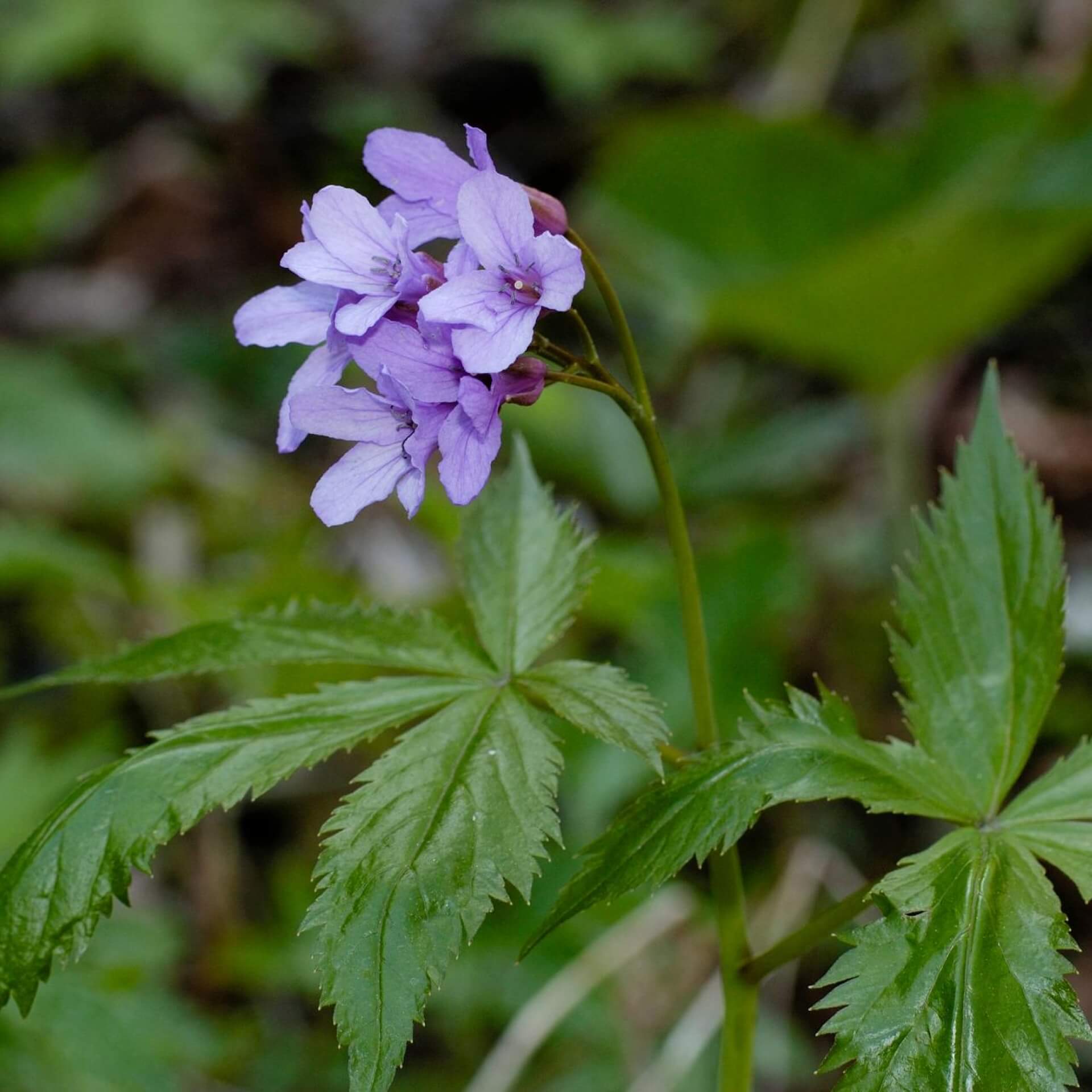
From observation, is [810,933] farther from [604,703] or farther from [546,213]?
Answer: [546,213]

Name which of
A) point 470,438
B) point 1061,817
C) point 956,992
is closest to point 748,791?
point 956,992

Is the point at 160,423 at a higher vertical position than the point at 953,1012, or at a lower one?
lower

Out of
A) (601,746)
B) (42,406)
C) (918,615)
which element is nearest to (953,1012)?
(918,615)

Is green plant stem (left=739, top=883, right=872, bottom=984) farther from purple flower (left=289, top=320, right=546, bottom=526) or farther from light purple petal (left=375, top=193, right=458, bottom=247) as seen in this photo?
light purple petal (left=375, top=193, right=458, bottom=247)

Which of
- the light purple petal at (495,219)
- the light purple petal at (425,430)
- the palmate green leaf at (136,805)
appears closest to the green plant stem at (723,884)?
the light purple petal at (495,219)

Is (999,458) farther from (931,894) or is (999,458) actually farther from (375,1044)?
(375,1044)

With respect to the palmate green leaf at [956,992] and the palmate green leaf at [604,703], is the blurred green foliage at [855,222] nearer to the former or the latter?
the palmate green leaf at [604,703]

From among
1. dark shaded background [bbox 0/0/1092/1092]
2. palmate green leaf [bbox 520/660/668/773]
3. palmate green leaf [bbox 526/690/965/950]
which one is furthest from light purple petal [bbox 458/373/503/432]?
dark shaded background [bbox 0/0/1092/1092]

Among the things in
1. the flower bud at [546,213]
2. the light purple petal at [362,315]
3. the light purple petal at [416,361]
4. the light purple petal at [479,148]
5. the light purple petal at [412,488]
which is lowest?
the light purple petal at [412,488]
